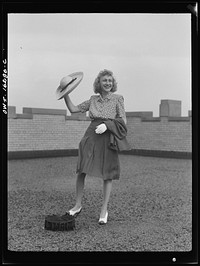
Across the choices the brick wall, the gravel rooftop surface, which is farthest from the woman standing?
the brick wall

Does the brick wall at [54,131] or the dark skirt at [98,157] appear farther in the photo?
the brick wall at [54,131]

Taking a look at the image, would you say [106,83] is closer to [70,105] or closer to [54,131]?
[70,105]

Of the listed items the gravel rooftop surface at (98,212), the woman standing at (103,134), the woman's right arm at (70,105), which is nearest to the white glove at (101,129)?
the woman standing at (103,134)

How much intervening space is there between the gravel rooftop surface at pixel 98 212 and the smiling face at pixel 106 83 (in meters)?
0.77

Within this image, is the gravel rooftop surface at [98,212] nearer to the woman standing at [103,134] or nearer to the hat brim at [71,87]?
the woman standing at [103,134]

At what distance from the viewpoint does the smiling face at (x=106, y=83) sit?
2.29 metres

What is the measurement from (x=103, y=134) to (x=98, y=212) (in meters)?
0.78

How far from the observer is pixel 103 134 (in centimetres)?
238

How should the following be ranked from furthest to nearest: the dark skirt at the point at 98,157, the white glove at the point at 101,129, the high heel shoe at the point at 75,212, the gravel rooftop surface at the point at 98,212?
the high heel shoe at the point at 75,212
the dark skirt at the point at 98,157
the white glove at the point at 101,129
the gravel rooftop surface at the point at 98,212

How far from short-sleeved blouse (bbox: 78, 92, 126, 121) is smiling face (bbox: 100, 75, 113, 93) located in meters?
0.06

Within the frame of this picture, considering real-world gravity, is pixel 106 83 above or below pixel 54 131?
above

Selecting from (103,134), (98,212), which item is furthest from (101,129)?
(98,212)

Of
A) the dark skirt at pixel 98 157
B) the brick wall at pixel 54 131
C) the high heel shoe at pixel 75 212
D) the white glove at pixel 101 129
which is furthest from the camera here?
the brick wall at pixel 54 131
